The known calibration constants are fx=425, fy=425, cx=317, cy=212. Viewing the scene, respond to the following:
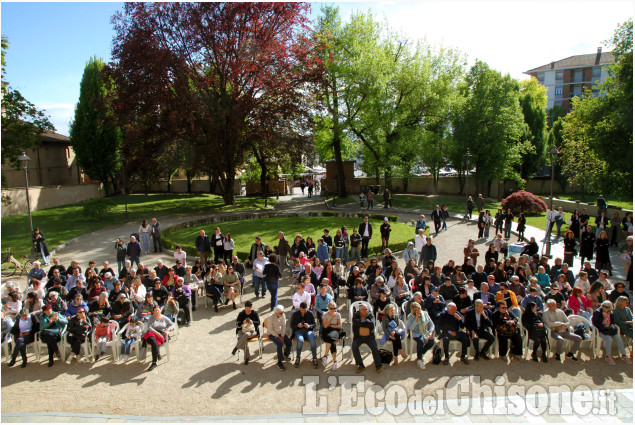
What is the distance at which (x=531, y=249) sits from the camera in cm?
1450

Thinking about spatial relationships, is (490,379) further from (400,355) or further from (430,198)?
(430,198)

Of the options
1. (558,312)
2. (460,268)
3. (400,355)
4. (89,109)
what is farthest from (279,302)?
(89,109)

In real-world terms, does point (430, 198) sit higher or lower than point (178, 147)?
lower

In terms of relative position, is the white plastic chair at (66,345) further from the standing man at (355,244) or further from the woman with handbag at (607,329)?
the woman with handbag at (607,329)

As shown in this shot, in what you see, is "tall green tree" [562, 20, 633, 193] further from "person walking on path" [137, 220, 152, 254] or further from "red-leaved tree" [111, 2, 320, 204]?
"person walking on path" [137, 220, 152, 254]

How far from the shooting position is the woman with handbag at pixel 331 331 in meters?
8.84

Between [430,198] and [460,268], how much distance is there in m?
29.8

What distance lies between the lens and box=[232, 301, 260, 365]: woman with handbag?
888cm

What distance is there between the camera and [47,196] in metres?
35.9

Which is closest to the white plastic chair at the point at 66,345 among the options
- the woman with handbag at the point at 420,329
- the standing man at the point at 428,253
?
the woman with handbag at the point at 420,329

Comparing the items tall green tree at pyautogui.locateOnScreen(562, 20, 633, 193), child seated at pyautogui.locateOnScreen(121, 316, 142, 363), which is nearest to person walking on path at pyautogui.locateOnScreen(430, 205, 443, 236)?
tall green tree at pyautogui.locateOnScreen(562, 20, 633, 193)

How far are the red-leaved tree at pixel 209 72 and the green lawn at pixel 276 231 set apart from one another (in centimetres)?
779

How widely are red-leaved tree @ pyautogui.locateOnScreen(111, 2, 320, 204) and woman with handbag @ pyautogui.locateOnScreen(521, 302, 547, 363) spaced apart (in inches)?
927

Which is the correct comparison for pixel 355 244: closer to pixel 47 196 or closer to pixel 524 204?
pixel 524 204
